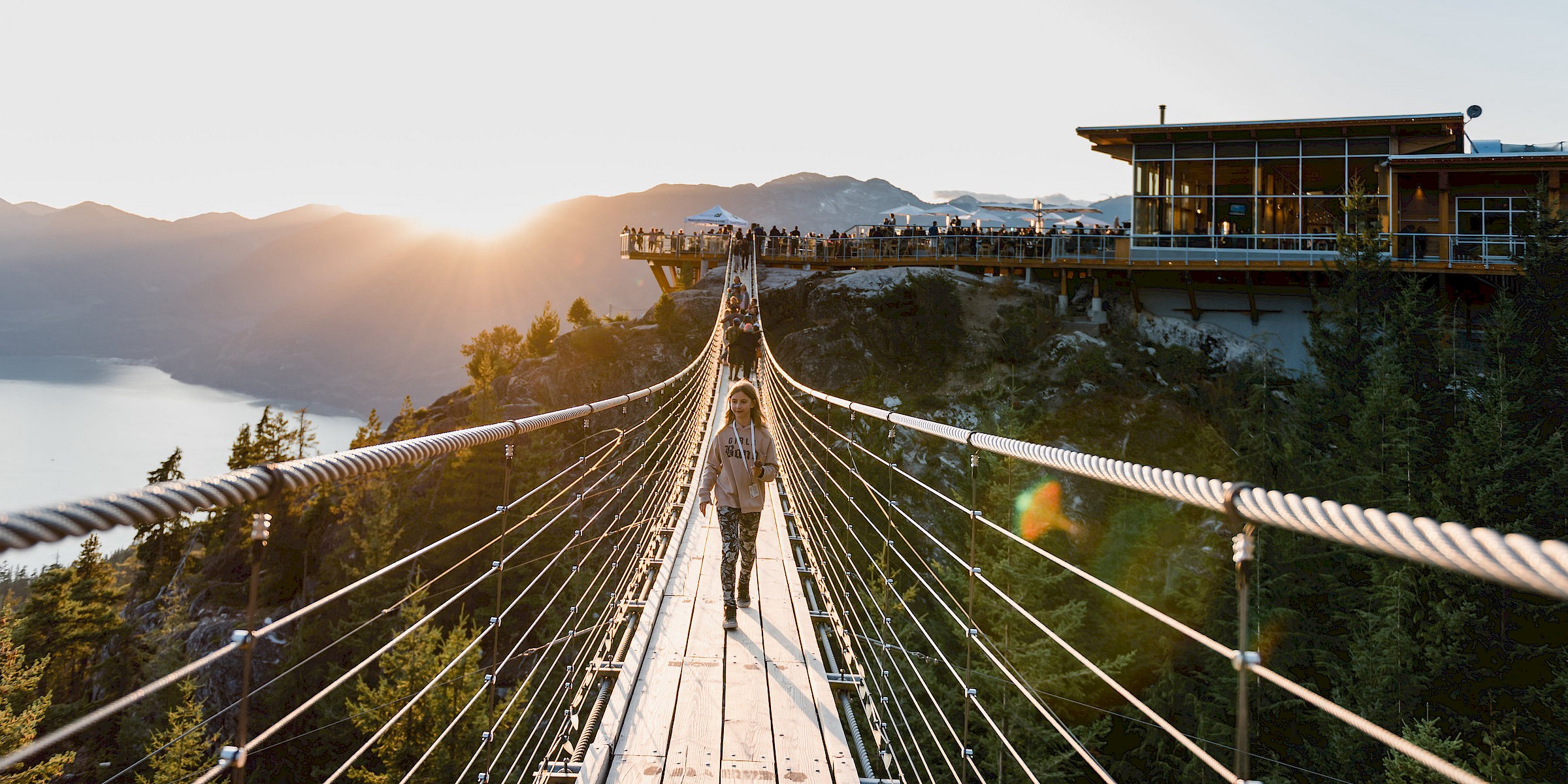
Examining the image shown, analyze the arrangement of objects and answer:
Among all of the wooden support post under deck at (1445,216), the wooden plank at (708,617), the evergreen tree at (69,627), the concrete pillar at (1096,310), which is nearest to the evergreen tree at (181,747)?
the evergreen tree at (69,627)

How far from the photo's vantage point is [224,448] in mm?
177500

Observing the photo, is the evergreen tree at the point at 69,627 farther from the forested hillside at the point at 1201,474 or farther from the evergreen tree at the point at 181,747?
the forested hillside at the point at 1201,474

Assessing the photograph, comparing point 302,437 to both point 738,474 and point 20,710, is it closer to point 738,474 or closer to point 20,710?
point 20,710

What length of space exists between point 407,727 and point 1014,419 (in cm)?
2048

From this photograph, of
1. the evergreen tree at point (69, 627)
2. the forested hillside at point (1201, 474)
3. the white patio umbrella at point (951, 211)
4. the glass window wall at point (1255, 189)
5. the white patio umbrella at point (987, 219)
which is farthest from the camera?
the evergreen tree at point (69, 627)

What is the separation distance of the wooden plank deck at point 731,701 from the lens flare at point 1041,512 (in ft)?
48.7

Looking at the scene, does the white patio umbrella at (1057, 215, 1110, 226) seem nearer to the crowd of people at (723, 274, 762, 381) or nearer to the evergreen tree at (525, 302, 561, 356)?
the crowd of people at (723, 274, 762, 381)

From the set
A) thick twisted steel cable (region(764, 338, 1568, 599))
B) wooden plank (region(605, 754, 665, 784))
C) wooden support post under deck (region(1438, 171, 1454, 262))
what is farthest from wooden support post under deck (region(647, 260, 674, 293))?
thick twisted steel cable (region(764, 338, 1568, 599))

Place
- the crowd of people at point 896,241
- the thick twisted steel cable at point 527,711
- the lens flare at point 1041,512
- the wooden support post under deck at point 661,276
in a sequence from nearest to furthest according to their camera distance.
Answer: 1. the thick twisted steel cable at point 527,711
2. the lens flare at point 1041,512
3. the crowd of people at point 896,241
4. the wooden support post under deck at point 661,276

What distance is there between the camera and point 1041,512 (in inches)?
824

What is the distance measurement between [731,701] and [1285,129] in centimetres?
2377

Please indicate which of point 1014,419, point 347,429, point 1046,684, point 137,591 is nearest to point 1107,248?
point 1014,419

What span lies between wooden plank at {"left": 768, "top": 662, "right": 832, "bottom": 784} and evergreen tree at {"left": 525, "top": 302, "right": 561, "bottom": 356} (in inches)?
1303

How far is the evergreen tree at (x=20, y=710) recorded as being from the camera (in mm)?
24750
